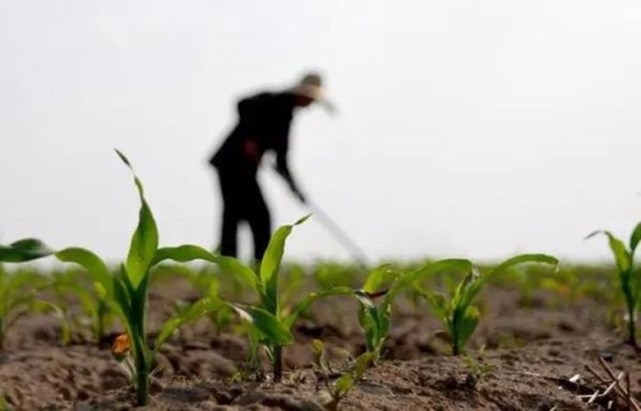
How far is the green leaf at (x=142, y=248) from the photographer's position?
2.06 m

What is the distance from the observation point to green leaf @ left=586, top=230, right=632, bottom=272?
3.26 m

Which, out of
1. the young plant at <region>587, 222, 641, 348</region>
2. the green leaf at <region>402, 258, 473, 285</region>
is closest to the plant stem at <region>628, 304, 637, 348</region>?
the young plant at <region>587, 222, 641, 348</region>

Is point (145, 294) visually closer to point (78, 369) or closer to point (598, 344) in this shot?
point (78, 369)

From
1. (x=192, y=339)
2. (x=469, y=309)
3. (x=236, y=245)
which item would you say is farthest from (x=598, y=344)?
(x=236, y=245)

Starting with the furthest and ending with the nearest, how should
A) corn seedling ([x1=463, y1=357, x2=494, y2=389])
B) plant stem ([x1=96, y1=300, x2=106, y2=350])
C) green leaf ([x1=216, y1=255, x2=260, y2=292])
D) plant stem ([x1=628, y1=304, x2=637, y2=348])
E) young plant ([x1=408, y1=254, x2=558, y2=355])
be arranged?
plant stem ([x1=96, y1=300, x2=106, y2=350]) → plant stem ([x1=628, y1=304, x2=637, y2=348]) → young plant ([x1=408, y1=254, x2=558, y2=355]) → corn seedling ([x1=463, y1=357, x2=494, y2=389]) → green leaf ([x1=216, y1=255, x2=260, y2=292])

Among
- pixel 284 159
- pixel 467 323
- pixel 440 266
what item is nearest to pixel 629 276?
pixel 467 323

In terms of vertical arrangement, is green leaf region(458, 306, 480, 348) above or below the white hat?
below

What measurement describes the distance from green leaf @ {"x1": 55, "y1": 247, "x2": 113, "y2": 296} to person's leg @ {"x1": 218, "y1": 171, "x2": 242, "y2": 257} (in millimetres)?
5659

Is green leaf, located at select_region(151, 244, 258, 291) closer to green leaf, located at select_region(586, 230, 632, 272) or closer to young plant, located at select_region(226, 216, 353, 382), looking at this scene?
young plant, located at select_region(226, 216, 353, 382)

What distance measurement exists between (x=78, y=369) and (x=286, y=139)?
13.6 ft

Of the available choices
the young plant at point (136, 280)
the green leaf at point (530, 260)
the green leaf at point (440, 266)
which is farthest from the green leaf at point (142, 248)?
the green leaf at point (530, 260)

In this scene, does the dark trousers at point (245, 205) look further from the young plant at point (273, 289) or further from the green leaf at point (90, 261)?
the green leaf at point (90, 261)

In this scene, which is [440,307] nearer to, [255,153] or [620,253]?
[620,253]

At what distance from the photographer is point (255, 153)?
750 cm
